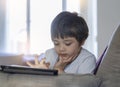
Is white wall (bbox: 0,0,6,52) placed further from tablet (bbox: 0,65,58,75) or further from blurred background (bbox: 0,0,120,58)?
tablet (bbox: 0,65,58,75)

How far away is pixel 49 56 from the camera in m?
1.62

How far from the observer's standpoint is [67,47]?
1.46 metres

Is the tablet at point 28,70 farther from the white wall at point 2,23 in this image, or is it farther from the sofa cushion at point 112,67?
the white wall at point 2,23

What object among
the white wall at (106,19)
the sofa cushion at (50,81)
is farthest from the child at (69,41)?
the white wall at (106,19)

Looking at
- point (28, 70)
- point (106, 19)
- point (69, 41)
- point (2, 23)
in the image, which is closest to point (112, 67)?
point (28, 70)

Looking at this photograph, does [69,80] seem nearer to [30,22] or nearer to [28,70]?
[28,70]

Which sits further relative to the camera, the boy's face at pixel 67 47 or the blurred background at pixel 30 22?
the blurred background at pixel 30 22

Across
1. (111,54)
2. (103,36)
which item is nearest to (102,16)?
(103,36)

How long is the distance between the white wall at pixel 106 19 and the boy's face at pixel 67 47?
210cm

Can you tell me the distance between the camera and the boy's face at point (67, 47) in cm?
144

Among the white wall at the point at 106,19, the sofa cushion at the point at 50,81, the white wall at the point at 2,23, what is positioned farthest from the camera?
the white wall at the point at 2,23

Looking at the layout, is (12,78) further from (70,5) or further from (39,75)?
(70,5)

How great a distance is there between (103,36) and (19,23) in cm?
122

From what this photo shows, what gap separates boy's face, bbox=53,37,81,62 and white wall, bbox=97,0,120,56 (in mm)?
2102
